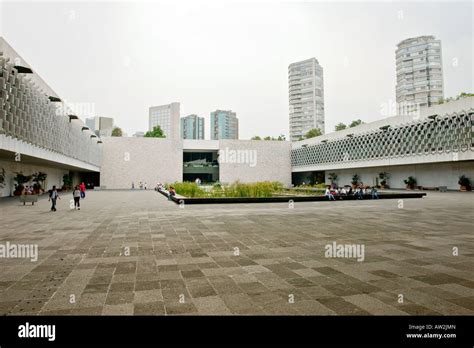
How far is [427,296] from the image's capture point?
3.52 metres

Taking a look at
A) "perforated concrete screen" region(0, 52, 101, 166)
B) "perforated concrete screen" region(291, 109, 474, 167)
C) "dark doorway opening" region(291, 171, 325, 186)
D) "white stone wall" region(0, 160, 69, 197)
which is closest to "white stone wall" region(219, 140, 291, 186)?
"dark doorway opening" region(291, 171, 325, 186)

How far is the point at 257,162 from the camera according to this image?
56.4m

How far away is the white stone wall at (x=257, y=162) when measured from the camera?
5481cm

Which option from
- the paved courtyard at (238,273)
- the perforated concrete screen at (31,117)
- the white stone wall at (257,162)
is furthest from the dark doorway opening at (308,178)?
the paved courtyard at (238,273)

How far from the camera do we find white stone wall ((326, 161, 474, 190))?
1268 inches

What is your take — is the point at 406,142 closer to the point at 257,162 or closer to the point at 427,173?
the point at 427,173

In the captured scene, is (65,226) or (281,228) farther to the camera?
(65,226)

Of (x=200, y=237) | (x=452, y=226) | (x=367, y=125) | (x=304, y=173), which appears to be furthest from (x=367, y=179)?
(x=200, y=237)

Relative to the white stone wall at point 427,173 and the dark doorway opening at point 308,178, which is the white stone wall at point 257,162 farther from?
the white stone wall at point 427,173

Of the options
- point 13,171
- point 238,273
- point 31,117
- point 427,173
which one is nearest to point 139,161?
point 13,171

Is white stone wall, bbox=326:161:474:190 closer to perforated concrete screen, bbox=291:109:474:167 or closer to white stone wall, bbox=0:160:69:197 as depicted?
perforated concrete screen, bbox=291:109:474:167

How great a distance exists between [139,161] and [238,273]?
48.0 metres
